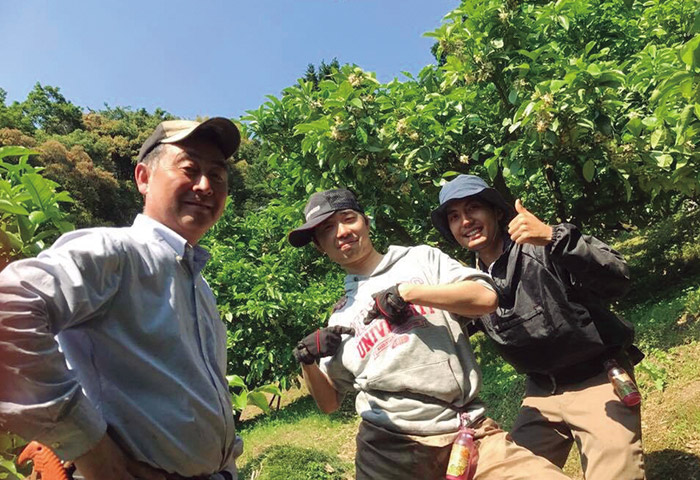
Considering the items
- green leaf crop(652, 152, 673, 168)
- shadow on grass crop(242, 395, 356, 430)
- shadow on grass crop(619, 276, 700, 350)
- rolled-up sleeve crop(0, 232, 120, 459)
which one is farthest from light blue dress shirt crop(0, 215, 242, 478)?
shadow on grass crop(242, 395, 356, 430)

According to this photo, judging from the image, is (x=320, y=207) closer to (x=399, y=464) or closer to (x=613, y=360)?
(x=399, y=464)

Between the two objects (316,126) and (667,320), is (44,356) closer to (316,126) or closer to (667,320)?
(316,126)

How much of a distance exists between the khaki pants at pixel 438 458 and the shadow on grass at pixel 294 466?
270 cm

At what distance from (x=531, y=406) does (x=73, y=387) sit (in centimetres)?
231

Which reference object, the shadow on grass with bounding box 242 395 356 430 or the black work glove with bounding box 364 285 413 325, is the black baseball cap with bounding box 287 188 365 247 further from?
the shadow on grass with bounding box 242 395 356 430

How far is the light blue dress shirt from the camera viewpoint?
1.07 meters

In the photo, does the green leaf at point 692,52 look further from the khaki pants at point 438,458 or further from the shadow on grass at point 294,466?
the shadow on grass at point 294,466

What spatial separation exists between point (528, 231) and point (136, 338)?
1660mm

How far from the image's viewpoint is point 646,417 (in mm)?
3928

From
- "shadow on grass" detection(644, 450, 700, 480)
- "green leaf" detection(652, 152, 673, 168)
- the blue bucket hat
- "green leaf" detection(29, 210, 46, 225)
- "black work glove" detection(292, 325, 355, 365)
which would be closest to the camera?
"green leaf" detection(29, 210, 46, 225)

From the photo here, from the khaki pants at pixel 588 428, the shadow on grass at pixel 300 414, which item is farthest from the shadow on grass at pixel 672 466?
the shadow on grass at pixel 300 414

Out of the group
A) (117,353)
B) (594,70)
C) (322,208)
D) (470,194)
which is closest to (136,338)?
(117,353)

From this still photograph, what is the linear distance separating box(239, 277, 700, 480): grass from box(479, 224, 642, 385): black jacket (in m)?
1.40

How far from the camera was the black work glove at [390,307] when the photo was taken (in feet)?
6.39
